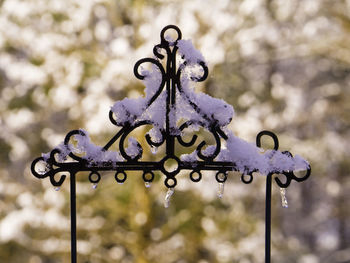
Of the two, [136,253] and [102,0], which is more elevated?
[102,0]

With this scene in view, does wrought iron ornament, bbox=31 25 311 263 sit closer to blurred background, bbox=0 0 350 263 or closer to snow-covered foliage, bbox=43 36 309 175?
snow-covered foliage, bbox=43 36 309 175

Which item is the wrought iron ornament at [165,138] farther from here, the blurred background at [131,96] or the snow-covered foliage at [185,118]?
the blurred background at [131,96]

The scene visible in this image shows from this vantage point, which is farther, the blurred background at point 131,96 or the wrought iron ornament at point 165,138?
the blurred background at point 131,96

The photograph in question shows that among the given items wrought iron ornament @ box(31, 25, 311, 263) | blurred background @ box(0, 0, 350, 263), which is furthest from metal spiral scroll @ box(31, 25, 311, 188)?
blurred background @ box(0, 0, 350, 263)

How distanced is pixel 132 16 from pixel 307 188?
11242mm

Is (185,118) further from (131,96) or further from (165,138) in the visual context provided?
(131,96)

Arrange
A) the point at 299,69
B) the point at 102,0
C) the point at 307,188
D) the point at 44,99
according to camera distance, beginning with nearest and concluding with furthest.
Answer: the point at 102,0 < the point at 44,99 < the point at 299,69 < the point at 307,188

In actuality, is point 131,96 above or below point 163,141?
above

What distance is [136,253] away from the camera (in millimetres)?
4793

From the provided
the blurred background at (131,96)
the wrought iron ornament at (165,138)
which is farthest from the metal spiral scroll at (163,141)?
the blurred background at (131,96)

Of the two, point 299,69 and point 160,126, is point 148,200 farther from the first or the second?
point 299,69

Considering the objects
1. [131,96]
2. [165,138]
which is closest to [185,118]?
[165,138]

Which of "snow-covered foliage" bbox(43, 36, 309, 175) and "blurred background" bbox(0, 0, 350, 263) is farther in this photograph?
"blurred background" bbox(0, 0, 350, 263)

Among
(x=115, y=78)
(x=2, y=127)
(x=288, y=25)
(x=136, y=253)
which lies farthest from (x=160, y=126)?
(x=288, y=25)
